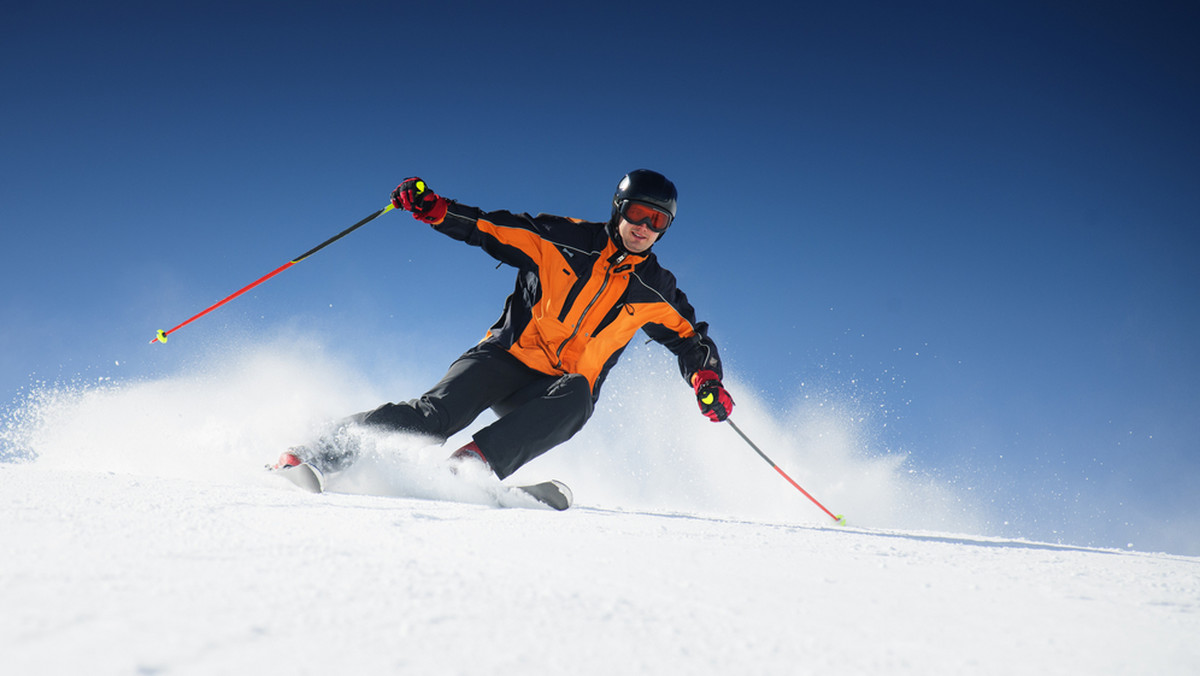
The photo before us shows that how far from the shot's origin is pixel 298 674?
0.59m

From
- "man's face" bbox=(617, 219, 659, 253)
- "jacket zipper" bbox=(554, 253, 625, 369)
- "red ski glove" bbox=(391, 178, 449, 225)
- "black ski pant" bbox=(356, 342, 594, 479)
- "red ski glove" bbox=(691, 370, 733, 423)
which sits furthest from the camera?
"red ski glove" bbox=(691, 370, 733, 423)

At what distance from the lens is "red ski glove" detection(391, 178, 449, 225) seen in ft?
10.7

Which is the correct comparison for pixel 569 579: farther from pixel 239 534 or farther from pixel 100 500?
pixel 100 500

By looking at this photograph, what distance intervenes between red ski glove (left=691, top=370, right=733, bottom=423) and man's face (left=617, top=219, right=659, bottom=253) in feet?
3.15

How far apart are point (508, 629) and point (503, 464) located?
6.37ft

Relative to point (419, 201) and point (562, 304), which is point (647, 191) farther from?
point (419, 201)

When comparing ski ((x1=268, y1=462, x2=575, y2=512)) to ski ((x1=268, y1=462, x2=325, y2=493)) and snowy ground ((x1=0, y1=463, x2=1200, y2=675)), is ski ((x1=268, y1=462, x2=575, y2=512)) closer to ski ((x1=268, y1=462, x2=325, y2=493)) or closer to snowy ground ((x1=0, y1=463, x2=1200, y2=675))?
ski ((x1=268, y1=462, x2=325, y2=493))

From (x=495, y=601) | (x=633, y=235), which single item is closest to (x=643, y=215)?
(x=633, y=235)

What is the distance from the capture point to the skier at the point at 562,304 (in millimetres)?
3072

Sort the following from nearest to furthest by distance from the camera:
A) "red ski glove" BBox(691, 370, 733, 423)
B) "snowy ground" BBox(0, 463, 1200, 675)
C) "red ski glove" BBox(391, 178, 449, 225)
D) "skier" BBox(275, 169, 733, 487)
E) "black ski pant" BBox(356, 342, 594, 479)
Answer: "snowy ground" BBox(0, 463, 1200, 675)
"black ski pant" BBox(356, 342, 594, 479)
"skier" BBox(275, 169, 733, 487)
"red ski glove" BBox(391, 178, 449, 225)
"red ski glove" BBox(691, 370, 733, 423)

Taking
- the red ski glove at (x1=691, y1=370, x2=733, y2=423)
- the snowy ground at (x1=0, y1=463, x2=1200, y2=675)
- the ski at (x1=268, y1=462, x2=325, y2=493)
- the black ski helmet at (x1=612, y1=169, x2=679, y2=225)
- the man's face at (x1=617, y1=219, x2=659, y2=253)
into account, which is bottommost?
the snowy ground at (x1=0, y1=463, x2=1200, y2=675)

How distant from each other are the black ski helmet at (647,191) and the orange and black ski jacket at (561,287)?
0.22 m

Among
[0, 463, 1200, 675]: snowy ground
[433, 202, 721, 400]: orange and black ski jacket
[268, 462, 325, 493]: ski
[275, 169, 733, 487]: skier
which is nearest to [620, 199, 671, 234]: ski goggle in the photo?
[275, 169, 733, 487]: skier

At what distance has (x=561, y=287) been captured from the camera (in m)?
3.40
